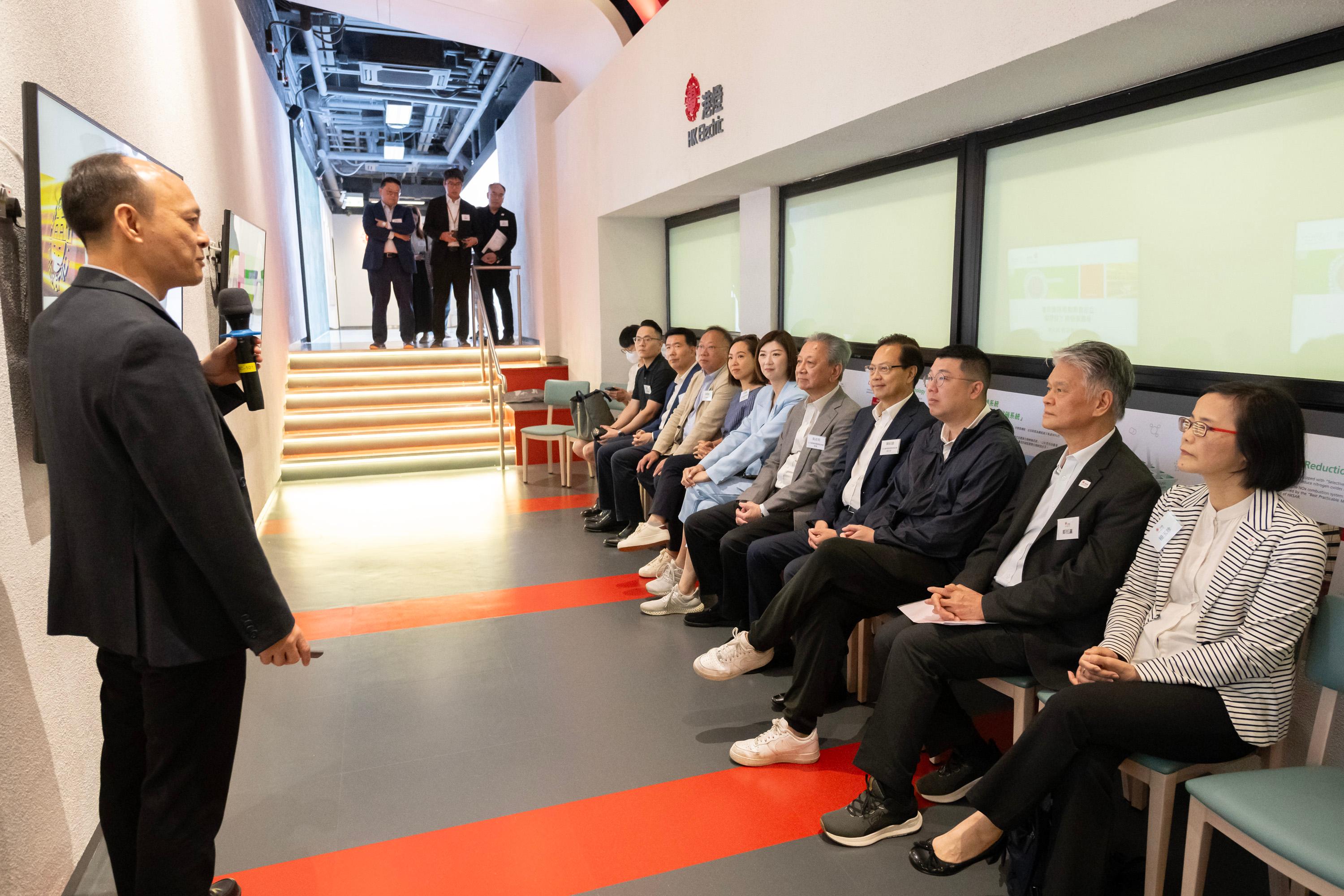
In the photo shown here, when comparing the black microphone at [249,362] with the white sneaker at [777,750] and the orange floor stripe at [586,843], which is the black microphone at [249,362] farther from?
the white sneaker at [777,750]

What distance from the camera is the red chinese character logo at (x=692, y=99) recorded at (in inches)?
201

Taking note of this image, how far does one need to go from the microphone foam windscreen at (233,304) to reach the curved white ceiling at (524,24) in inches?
220

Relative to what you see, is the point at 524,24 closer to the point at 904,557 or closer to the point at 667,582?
the point at 667,582

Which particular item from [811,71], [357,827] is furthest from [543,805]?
[811,71]

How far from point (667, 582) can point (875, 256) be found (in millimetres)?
2113

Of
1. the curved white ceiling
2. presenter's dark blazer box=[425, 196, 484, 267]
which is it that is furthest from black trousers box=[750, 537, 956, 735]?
presenter's dark blazer box=[425, 196, 484, 267]

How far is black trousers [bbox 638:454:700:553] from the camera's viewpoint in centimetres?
471

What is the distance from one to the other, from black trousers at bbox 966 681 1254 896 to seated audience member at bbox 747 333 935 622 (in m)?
1.31

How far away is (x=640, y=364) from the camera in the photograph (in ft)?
20.7

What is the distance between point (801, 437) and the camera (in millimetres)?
3990

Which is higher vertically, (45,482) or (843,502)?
(45,482)

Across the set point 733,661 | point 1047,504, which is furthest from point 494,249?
point 1047,504

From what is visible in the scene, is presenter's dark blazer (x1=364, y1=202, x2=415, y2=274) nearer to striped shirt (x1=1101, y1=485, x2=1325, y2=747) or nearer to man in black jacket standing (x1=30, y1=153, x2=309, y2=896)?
man in black jacket standing (x1=30, y1=153, x2=309, y2=896)

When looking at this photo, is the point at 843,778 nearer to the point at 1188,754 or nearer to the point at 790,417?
the point at 1188,754
